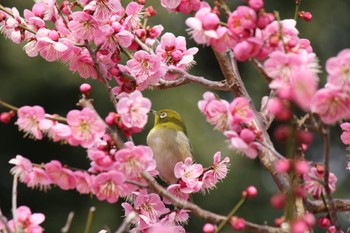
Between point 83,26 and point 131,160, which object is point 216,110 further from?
point 83,26

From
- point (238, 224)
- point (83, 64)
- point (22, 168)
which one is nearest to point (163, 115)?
point (83, 64)

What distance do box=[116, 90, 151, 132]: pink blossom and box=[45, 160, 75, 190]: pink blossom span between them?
0.58ft

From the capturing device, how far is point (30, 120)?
2092mm

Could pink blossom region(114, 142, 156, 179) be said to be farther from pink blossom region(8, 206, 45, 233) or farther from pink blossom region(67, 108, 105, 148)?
pink blossom region(8, 206, 45, 233)

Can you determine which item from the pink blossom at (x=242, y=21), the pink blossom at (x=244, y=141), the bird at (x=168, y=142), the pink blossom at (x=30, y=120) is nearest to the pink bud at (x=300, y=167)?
the pink blossom at (x=244, y=141)

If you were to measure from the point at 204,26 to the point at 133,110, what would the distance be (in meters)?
0.23

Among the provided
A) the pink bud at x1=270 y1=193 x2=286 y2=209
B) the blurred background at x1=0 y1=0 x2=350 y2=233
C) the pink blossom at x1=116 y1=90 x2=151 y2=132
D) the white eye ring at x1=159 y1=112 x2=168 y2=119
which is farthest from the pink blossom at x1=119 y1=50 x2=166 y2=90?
the blurred background at x1=0 y1=0 x2=350 y2=233

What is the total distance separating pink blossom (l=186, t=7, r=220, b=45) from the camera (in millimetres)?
2031

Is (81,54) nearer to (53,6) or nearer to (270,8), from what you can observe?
(53,6)

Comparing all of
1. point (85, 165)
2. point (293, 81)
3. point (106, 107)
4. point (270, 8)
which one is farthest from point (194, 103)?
point (293, 81)

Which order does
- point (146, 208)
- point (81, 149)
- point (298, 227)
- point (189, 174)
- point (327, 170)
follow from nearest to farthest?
point (298, 227)
point (327, 170)
point (146, 208)
point (189, 174)
point (81, 149)

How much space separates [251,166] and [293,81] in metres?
11.1

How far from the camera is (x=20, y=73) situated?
12008mm

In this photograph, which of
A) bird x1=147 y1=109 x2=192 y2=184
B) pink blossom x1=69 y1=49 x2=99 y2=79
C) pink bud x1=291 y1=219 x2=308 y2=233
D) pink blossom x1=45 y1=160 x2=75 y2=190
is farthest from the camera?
bird x1=147 y1=109 x2=192 y2=184
